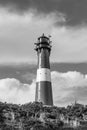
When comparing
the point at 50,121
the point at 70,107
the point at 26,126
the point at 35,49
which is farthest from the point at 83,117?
the point at 35,49

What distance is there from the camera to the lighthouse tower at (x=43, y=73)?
67.9m

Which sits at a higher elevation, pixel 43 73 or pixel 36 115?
pixel 43 73

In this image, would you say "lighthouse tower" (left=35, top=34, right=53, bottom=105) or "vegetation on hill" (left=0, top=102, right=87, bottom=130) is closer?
"vegetation on hill" (left=0, top=102, right=87, bottom=130)

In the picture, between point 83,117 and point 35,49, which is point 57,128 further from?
point 35,49

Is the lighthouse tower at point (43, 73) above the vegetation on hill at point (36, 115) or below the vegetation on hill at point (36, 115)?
above

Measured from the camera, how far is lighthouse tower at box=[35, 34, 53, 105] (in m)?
67.9

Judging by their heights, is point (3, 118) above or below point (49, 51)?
below

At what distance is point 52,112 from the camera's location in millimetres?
60594

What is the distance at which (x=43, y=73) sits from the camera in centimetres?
6931

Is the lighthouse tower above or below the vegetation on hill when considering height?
above

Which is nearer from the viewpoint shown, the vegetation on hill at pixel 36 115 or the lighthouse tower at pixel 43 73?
the vegetation on hill at pixel 36 115

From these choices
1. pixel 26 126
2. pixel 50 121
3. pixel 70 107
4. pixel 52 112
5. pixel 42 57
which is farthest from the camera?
pixel 42 57

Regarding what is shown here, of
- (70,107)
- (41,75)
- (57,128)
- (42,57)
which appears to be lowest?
(57,128)

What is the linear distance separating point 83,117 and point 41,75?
14479 millimetres
